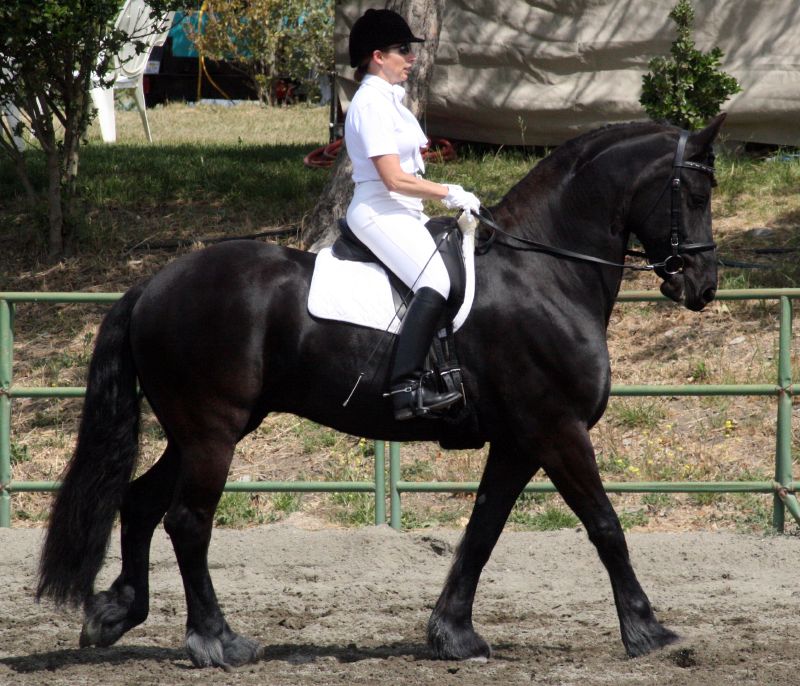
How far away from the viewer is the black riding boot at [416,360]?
4.45 m

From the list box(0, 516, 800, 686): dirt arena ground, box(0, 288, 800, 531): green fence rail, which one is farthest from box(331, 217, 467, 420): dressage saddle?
box(0, 288, 800, 531): green fence rail

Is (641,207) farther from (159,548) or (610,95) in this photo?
(610,95)

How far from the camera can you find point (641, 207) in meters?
4.64

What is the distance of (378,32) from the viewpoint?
4.62 m

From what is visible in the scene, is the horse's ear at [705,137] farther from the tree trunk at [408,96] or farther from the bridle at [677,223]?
the tree trunk at [408,96]

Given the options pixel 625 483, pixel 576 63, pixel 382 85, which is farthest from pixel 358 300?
pixel 576 63

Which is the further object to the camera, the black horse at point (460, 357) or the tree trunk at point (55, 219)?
the tree trunk at point (55, 219)

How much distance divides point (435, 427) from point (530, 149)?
863cm

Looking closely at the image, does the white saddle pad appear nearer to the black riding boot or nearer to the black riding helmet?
the black riding boot

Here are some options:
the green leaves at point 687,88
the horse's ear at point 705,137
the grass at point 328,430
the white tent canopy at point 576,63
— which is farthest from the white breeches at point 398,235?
the white tent canopy at point 576,63

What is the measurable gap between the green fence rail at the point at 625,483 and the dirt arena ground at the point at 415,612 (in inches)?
9.7

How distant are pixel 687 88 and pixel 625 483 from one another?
509 centimetres

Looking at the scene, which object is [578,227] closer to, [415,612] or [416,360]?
[416,360]

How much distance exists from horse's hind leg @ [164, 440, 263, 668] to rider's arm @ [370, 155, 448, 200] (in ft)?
3.95
